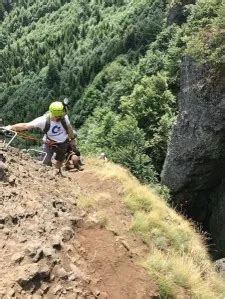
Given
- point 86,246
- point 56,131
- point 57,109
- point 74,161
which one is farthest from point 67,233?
point 74,161

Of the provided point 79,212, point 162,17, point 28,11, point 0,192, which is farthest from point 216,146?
point 28,11

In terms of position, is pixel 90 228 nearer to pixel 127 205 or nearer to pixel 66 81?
pixel 127 205

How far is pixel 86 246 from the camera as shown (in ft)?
31.4

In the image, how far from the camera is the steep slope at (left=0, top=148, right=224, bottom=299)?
818 centimetres

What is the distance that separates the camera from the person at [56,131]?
13.5m

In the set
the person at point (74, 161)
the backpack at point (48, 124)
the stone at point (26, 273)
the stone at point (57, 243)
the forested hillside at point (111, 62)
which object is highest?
the stone at point (26, 273)

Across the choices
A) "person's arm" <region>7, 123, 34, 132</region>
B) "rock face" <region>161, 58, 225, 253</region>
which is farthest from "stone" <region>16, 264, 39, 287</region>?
"rock face" <region>161, 58, 225, 253</region>

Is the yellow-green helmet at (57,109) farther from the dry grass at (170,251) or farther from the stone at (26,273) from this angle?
the stone at (26,273)

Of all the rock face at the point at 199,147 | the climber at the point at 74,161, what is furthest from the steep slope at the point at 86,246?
the rock face at the point at 199,147

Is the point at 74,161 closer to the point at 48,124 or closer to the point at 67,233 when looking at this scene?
the point at 48,124

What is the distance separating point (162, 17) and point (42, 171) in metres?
77.1

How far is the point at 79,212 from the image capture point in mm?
10742

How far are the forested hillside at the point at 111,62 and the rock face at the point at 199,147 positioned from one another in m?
1.21

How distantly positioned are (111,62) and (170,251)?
91.4m
